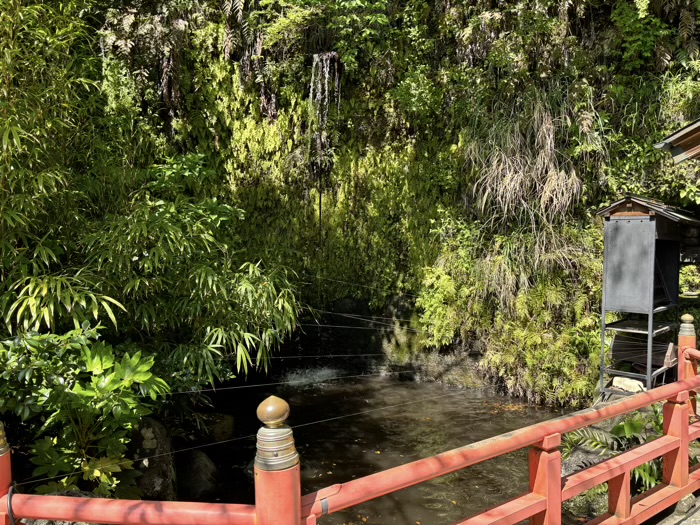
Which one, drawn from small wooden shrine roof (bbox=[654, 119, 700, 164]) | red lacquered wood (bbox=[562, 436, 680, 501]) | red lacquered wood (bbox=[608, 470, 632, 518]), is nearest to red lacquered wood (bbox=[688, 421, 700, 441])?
red lacquered wood (bbox=[562, 436, 680, 501])

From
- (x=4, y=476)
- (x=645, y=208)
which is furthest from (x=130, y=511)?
(x=645, y=208)

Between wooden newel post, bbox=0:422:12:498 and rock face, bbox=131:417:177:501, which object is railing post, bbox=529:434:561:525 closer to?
wooden newel post, bbox=0:422:12:498

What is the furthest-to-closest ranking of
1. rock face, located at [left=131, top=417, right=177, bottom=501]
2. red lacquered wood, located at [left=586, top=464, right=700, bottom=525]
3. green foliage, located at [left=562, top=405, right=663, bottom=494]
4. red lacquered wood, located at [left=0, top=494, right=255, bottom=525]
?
rock face, located at [left=131, top=417, right=177, bottom=501] → green foliage, located at [left=562, top=405, right=663, bottom=494] → red lacquered wood, located at [left=586, top=464, right=700, bottom=525] → red lacquered wood, located at [left=0, top=494, right=255, bottom=525]

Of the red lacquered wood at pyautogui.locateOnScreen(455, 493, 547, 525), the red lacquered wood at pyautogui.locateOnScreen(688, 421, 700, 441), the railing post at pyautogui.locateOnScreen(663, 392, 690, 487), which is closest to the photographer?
the red lacquered wood at pyautogui.locateOnScreen(455, 493, 547, 525)

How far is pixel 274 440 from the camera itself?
151 cm

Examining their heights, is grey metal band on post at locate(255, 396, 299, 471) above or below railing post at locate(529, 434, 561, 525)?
above

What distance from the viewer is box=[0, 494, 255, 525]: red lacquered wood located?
1.61m

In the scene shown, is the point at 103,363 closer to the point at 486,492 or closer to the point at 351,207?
the point at 486,492

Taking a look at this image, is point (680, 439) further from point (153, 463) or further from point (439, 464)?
point (153, 463)

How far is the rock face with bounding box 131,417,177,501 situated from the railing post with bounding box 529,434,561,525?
10.4 feet

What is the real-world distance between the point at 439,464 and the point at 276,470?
749 mm

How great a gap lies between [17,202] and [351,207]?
5750mm

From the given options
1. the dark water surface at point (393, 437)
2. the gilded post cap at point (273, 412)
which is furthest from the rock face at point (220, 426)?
the gilded post cap at point (273, 412)

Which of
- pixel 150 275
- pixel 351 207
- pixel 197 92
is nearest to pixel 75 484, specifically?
pixel 150 275
